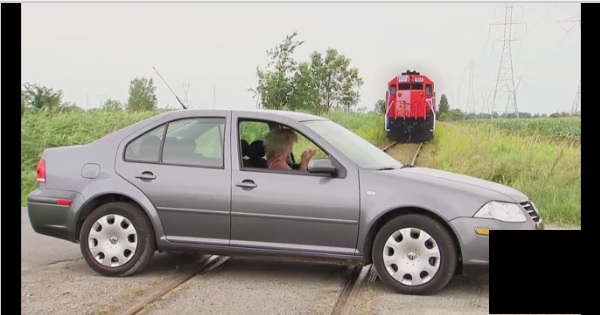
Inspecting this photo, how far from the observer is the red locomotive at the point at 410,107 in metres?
20.2

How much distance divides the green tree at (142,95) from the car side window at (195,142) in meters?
9.44

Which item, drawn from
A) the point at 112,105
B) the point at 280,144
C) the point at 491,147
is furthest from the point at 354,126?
the point at 280,144

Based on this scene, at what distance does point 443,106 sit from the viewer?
18.7 m

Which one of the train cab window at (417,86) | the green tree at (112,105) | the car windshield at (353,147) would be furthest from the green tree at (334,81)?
the car windshield at (353,147)

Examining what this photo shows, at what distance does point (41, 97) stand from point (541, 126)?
1271 centimetres

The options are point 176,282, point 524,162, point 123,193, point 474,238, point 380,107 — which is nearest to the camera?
point 474,238

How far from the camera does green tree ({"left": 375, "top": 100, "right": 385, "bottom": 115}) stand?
61.7 ft

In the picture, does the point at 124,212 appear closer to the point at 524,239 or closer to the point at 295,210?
the point at 295,210

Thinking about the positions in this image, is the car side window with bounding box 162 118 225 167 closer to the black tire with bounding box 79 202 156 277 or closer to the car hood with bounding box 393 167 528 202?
the black tire with bounding box 79 202 156 277

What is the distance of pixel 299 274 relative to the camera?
21.6ft

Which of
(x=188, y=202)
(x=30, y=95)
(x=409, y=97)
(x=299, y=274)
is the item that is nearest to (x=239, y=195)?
(x=188, y=202)

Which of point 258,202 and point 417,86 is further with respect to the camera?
point 417,86

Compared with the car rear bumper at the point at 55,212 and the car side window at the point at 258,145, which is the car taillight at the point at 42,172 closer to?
the car rear bumper at the point at 55,212

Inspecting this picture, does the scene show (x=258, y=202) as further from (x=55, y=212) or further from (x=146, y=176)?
(x=55, y=212)
